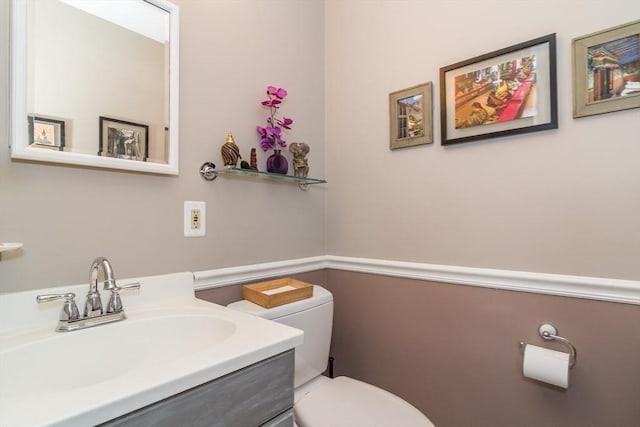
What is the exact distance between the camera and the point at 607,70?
0.94 metres

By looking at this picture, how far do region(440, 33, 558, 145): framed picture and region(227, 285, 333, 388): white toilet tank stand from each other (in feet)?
2.74

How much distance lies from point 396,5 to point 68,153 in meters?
1.40

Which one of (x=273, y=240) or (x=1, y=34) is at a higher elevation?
(x=1, y=34)

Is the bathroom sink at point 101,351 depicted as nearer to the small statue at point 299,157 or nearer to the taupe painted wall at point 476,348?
the taupe painted wall at point 476,348

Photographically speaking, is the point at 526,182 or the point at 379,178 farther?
the point at 379,178

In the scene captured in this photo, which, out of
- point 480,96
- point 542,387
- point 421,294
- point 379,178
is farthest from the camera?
point 379,178

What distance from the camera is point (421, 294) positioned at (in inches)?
51.4

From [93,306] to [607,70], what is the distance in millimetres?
1636

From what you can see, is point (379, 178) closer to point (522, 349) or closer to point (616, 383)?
point (522, 349)

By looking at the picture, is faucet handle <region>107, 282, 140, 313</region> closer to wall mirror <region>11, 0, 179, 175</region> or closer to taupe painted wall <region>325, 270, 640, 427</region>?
wall mirror <region>11, 0, 179, 175</region>

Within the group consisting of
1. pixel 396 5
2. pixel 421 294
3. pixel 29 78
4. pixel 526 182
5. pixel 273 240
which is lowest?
pixel 421 294

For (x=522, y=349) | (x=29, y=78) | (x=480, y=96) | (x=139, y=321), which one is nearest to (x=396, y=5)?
(x=480, y=96)

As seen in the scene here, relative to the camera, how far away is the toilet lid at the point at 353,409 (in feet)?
3.22

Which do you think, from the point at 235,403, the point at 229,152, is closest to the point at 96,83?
the point at 229,152
